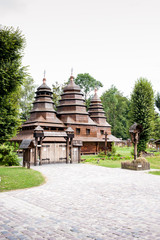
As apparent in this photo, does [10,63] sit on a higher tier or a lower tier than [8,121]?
higher

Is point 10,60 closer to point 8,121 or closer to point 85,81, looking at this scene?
point 8,121

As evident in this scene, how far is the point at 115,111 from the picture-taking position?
3258 inches

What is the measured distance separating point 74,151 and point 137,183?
12147 millimetres

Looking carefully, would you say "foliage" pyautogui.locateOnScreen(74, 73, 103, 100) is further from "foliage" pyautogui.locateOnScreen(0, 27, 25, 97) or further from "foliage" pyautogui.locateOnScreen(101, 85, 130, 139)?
"foliage" pyautogui.locateOnScreen(0, 27, 25, 97)

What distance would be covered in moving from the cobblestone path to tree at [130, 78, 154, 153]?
23.7 metres

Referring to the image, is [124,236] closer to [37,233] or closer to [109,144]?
[37,233]

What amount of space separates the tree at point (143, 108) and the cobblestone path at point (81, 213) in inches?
931

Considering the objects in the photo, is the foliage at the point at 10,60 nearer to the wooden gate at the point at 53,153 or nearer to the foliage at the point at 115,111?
the wooden gate at the point at 53,153

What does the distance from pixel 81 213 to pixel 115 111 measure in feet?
252

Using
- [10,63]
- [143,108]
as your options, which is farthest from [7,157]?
[143,108]

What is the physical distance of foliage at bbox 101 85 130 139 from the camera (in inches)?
3059

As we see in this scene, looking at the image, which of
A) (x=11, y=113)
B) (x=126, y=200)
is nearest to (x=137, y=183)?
(x=126, y=200)

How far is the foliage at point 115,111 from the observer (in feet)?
255

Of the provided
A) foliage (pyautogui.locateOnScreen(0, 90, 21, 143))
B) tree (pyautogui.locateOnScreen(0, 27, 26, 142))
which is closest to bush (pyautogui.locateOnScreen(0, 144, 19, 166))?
foliage (pyautogui.locateOnScreen(0, 90, 21, 143))
